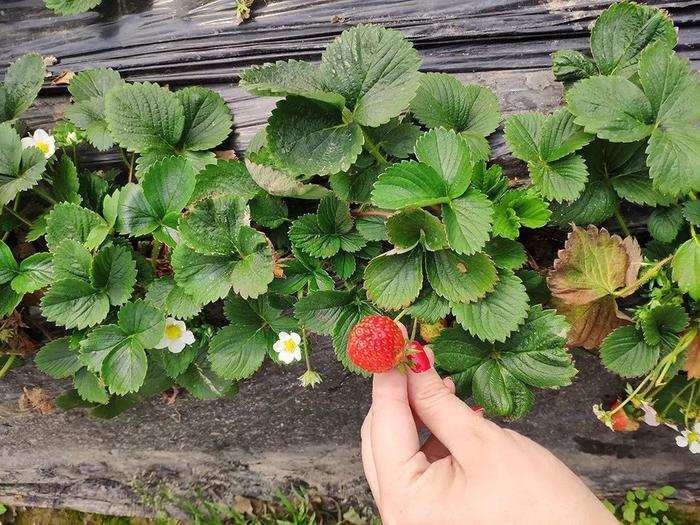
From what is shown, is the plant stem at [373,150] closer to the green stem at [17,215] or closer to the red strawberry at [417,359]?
the red strawberry at [417,359]

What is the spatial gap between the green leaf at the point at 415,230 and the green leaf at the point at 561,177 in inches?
8.0

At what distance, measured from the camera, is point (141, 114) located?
1.13 metres

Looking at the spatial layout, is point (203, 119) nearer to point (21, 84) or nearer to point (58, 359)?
point (21, 84)

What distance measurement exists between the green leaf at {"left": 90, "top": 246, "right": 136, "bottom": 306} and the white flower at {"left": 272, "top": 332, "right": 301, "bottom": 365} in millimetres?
305

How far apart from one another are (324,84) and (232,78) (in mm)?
311

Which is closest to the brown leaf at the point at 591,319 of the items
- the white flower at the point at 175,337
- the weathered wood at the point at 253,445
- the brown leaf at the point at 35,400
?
the weathered wood at the point at 253,445

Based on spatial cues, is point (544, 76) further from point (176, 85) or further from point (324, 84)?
point (176, 85)

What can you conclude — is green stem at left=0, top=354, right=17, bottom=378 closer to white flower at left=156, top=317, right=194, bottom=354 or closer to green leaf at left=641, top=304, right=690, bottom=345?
white flower at left=156, top=317, right=194, bottom=354

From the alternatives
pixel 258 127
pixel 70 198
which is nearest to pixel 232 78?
pixel 258 127

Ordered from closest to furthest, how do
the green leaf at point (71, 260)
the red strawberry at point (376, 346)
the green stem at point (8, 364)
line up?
the red strawberry at point (376, 346), the green leaf at point (71, 260), the green stem at point (8, 364)

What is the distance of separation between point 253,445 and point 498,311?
118 cm

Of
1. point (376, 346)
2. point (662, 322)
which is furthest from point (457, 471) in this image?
point (662, 322)

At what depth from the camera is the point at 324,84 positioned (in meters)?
1.00

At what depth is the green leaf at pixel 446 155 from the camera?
0.94 metres
